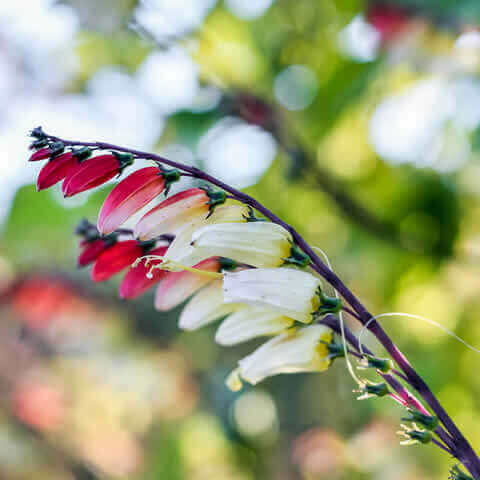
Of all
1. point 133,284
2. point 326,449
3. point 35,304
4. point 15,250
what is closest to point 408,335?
point 326,449

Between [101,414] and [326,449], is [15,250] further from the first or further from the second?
[326,449]

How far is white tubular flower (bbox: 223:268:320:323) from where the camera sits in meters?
0.24

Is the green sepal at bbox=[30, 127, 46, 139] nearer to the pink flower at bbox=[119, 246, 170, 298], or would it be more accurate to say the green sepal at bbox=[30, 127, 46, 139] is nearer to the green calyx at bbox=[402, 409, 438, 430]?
the pink flower at bbox=[119, 246, 170, 298]

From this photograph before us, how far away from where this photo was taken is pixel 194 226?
0.86ft

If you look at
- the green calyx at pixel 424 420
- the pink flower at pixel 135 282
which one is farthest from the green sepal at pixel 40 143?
the green calyx at pixel 424 420

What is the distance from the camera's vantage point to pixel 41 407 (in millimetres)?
1187

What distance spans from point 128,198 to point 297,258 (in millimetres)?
94

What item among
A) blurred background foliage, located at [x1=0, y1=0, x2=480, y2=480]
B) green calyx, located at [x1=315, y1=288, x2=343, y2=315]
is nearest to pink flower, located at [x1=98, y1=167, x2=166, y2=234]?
green calyx, located at [x1=315, y1=288, x2=343, y2=315]

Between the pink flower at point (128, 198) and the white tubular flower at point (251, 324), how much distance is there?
85 mm

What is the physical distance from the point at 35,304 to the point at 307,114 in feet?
2.86

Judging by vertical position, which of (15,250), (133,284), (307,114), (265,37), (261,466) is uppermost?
(265,37)

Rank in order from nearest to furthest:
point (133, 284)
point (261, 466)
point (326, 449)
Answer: point (133, 284), point (326, 449), point (261, 466)

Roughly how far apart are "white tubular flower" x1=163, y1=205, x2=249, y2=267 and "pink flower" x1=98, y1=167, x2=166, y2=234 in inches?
1.0

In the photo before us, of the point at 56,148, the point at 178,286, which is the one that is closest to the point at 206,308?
the point at 178,286
